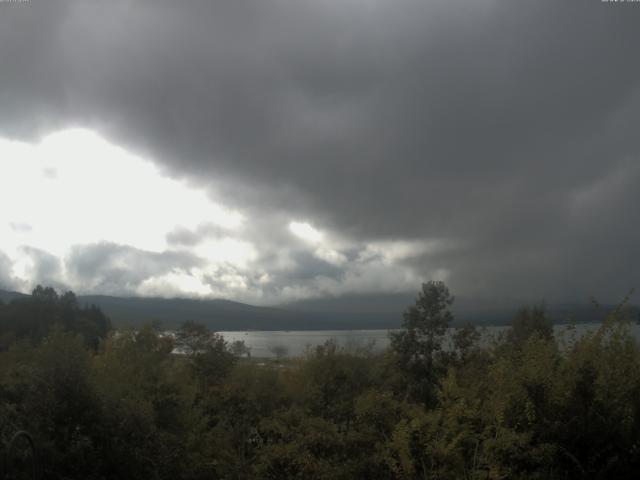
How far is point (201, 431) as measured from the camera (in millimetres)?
21625

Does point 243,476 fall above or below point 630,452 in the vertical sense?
below

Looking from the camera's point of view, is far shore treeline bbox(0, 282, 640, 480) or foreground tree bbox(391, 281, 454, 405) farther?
foreground tree bbox(391, 281, 454, 405)

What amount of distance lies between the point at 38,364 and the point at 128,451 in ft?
10.8

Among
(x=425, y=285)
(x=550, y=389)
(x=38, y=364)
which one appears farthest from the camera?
(x=425, y=285)

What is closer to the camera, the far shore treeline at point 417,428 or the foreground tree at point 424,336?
the far shore treeline at point 417,428

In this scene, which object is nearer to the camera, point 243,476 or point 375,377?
point 243,476

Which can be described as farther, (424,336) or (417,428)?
(424,336)

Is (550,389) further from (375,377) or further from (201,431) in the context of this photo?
(375,377)

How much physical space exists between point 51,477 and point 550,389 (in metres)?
10.4

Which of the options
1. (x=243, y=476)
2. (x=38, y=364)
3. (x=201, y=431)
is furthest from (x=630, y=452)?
(x=201, y=431)

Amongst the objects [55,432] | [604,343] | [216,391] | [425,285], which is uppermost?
[425,285]

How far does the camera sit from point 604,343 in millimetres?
13969

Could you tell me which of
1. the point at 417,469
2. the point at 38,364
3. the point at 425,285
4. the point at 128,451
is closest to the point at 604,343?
the point at 417,469

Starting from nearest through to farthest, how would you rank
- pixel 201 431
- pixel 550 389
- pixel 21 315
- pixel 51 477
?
pixel 51 477 → pixel 550 389 → pixel 201 431 → pixel 21 315
